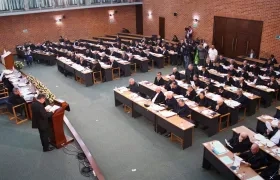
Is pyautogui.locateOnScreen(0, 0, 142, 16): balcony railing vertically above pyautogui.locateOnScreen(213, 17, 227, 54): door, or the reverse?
pyautogui.locateOnScreen(0, 0, 142, 16): balcony railing

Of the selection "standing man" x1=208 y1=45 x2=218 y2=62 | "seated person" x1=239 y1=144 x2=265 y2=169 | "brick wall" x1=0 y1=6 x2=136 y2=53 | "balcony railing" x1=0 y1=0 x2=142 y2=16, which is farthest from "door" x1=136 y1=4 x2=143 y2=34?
"seated person" x1=239 y1=144 x2=265 y2=169

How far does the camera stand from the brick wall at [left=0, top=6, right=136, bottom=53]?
832 inches

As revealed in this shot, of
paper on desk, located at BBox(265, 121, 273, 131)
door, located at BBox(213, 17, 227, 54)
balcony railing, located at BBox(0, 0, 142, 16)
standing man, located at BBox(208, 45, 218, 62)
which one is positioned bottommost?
paper on desk, located at BBox(265, 121, 273, 131)

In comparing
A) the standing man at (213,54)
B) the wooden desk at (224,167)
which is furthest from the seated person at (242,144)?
the standing man at (213,54)

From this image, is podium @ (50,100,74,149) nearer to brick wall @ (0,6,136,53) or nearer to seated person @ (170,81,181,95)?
seated person @ (170,81,181,95)

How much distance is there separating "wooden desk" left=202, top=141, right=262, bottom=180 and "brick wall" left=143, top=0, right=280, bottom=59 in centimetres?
1056

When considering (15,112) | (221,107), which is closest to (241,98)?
(221,107)

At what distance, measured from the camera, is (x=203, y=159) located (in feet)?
24.4

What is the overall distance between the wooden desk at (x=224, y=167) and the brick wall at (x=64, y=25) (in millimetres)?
19154

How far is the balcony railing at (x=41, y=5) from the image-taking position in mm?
18766

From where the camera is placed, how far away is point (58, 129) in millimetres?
7949

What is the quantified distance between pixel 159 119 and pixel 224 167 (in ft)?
10.2

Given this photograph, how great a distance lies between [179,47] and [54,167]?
12.7 m

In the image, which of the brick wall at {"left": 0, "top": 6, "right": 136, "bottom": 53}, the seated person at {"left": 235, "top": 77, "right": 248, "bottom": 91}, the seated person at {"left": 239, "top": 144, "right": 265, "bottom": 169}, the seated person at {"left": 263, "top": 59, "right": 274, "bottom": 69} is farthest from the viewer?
the brick wall at {"left": 0, "top": 6, "right": 136, "bottom": 53}
